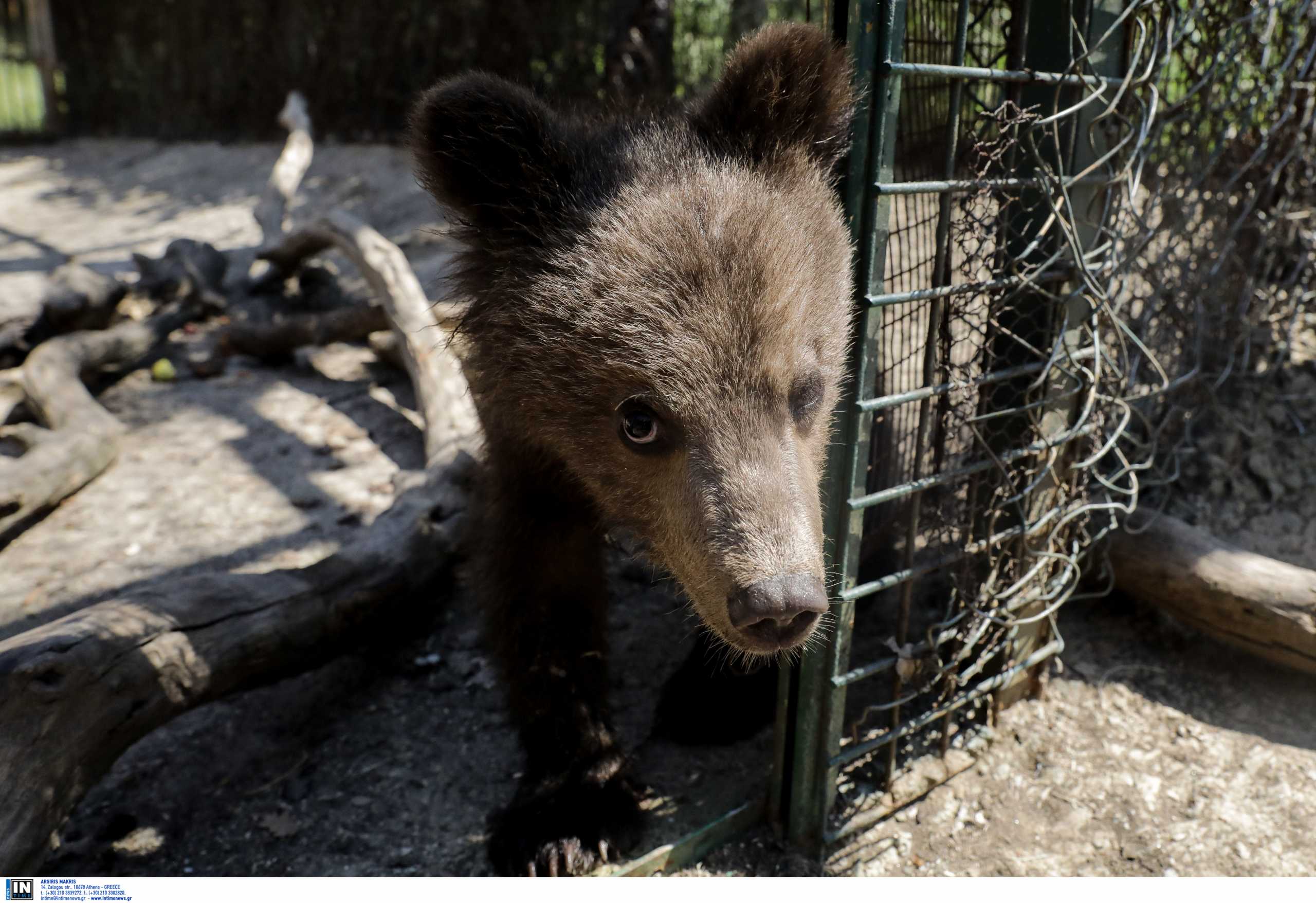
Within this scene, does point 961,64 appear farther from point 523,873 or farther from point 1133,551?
point 523,873

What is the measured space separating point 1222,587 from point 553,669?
2.35m

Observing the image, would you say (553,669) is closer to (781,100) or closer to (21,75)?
(781,100)

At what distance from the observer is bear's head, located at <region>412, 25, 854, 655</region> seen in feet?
7.13

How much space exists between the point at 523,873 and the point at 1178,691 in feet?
7.81

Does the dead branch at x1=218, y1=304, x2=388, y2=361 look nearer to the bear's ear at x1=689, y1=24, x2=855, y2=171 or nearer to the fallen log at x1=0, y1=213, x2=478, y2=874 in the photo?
the fallen log at x1=0, y1=213, x2=478, y2=874

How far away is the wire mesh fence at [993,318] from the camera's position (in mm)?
2451

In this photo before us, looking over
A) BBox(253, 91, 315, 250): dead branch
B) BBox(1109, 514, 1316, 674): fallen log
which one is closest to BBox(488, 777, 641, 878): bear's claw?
BBox(1109, 514, 1316, 674): fallen log

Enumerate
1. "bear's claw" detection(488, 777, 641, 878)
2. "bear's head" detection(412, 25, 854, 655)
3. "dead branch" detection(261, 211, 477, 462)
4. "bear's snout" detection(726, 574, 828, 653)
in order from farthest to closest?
1. "dead branch" detection(261, 211, 477, 462)
2. "bear's claw" detection(488, 777, 641, 878)
3. "bear's head" detection(412, 25, 854, 655)
4. "bear's snout" detection(726, 574, 828, 653)

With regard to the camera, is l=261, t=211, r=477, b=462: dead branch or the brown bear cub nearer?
the brown bear cub

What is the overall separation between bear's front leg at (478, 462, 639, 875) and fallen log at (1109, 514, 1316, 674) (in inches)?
80.5

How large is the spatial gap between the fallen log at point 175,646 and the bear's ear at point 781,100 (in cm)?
209

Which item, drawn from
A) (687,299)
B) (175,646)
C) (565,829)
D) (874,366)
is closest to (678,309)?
(687,299)

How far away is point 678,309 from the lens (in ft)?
7.37

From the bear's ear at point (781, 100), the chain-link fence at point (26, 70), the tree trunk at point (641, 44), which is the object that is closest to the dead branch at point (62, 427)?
the bear's ear at point (781, 100)
